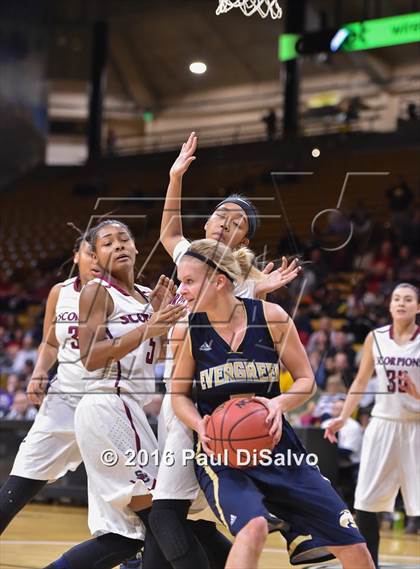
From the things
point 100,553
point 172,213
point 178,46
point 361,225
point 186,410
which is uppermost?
point 178,46

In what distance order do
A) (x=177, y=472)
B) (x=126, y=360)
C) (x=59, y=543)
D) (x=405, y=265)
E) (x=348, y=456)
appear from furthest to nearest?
1. (x=405, y=265)
2. (x=348, y=456)
3. (x=59, y=543)
4. (x=126, y=360)
5. (x=177, y=472)

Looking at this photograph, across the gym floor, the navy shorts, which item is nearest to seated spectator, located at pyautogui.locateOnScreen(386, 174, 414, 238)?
the gym floor

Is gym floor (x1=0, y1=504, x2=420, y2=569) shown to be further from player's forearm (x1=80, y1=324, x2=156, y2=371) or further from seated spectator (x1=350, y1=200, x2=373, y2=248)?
seated spectator (x1=350, y1=200, x2=373, y2=248)

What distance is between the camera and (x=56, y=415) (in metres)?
5.58

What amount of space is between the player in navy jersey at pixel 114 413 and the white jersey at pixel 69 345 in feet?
1.97

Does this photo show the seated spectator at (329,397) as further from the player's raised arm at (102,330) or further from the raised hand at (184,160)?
the player's raised arm at (102,330)

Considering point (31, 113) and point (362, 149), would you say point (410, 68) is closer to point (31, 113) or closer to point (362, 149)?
point (362, 149)

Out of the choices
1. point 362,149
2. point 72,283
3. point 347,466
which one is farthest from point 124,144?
point 72,283

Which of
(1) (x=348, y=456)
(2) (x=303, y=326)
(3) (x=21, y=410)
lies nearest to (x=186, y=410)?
(1) (x=348, y=456)

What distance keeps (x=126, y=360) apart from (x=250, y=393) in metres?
0.82

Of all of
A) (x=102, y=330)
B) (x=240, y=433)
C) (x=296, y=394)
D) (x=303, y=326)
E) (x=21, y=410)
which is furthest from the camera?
(x=303, y=326)

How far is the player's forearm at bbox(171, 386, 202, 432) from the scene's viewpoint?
4.13 m

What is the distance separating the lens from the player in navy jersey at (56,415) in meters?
5.37

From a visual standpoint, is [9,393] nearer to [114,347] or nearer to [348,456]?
[348,456]
